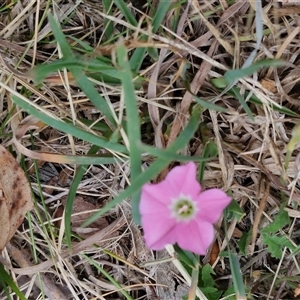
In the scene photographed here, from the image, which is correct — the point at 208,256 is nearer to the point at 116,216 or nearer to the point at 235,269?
the point at 235,269

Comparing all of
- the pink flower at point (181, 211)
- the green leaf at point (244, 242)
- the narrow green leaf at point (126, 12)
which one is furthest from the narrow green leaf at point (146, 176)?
the green leaf at point (244, 242)

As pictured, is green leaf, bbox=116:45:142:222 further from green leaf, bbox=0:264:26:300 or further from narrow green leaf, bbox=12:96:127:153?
green leaf, bbox=0:264:26:300

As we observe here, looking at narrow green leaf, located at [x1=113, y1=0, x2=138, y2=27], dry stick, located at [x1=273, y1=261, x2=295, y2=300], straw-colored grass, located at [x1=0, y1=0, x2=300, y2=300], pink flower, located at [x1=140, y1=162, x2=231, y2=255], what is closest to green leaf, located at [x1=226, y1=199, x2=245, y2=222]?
straw-colored grass, located at [x1=0, y1=0, x2=300, y2=300]

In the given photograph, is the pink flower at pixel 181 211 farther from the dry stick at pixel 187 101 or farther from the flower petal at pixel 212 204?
the dry stick at pixel 187 101

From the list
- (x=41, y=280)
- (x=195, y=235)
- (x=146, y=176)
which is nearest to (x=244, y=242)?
(x=195, y=235)

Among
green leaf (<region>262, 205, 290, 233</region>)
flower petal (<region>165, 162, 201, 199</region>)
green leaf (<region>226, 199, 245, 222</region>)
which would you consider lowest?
green leaf (<region>262, 205, 290, 233</region>)

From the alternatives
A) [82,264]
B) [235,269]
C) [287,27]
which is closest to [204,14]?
[287,27]
